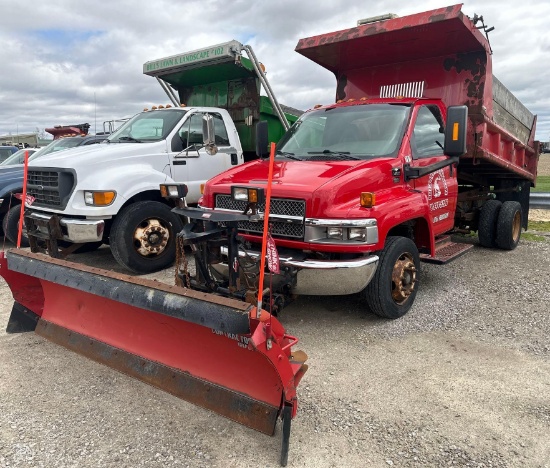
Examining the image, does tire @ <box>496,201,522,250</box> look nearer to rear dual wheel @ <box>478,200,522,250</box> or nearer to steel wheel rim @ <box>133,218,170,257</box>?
rear dual wheel @ <box>478,200,522,250</box>

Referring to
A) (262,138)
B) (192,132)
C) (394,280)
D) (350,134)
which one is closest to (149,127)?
(192,132)

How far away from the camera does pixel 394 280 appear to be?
14.3 ft

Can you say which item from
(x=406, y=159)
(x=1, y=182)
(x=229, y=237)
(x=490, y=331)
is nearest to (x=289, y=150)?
(x=406, y=159)

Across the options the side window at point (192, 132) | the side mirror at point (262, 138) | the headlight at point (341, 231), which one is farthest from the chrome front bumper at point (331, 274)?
the side window at point (192, 132)

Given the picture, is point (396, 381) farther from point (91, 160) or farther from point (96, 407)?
point (91, 160)

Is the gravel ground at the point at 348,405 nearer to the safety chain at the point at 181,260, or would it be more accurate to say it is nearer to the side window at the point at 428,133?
the safety chain at the point at 181,260

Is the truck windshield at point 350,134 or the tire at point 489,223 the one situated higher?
the truck windshield at point 350,134

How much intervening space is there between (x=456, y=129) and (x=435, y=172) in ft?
2.02

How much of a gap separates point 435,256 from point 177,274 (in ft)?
9.55

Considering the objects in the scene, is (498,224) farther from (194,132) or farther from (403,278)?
(194,132)

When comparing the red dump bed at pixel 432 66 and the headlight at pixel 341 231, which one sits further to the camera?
the red dump bed at pixel 432 66

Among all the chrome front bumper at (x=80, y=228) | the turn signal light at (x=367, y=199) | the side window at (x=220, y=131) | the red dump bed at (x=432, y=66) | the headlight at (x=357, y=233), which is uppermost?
Answer: the red dump bed at (x=432, y=66)

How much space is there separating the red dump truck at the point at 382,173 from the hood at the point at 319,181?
12 millimetres

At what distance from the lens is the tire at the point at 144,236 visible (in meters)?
5.80
